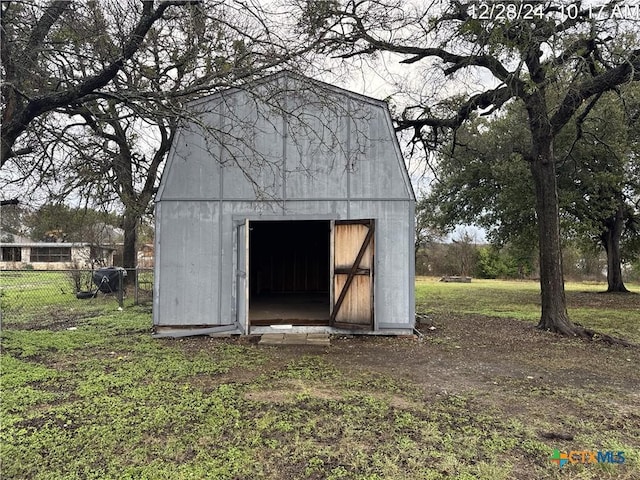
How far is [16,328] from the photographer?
24.9 ft

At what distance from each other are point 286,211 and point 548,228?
4.97 metres

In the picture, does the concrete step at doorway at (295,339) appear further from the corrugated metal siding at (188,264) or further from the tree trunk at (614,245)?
the tree trunk at (614,245)

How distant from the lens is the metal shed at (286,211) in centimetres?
706

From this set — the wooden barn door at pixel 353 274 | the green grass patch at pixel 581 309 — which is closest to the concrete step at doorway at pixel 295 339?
the wooden barn door at pixel 353 274

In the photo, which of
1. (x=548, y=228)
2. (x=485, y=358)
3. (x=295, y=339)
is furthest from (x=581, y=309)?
(x=295, y=339)

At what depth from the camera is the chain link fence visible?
1016 centimetres

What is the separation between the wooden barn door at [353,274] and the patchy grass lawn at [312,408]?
0.42m

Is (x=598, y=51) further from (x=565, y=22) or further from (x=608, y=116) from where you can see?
(x=608, y=116)

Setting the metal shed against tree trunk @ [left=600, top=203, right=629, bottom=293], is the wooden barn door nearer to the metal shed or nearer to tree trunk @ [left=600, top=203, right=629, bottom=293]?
the metal shed

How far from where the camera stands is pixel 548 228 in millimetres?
7938

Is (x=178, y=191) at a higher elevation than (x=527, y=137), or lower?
lower

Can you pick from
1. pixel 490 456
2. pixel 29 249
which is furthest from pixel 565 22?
pixel 29 249

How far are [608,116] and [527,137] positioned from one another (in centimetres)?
218

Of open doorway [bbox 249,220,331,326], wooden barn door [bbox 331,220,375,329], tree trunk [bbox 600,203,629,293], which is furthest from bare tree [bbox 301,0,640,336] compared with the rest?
tree trunk [bbox 600,203,629,293]
